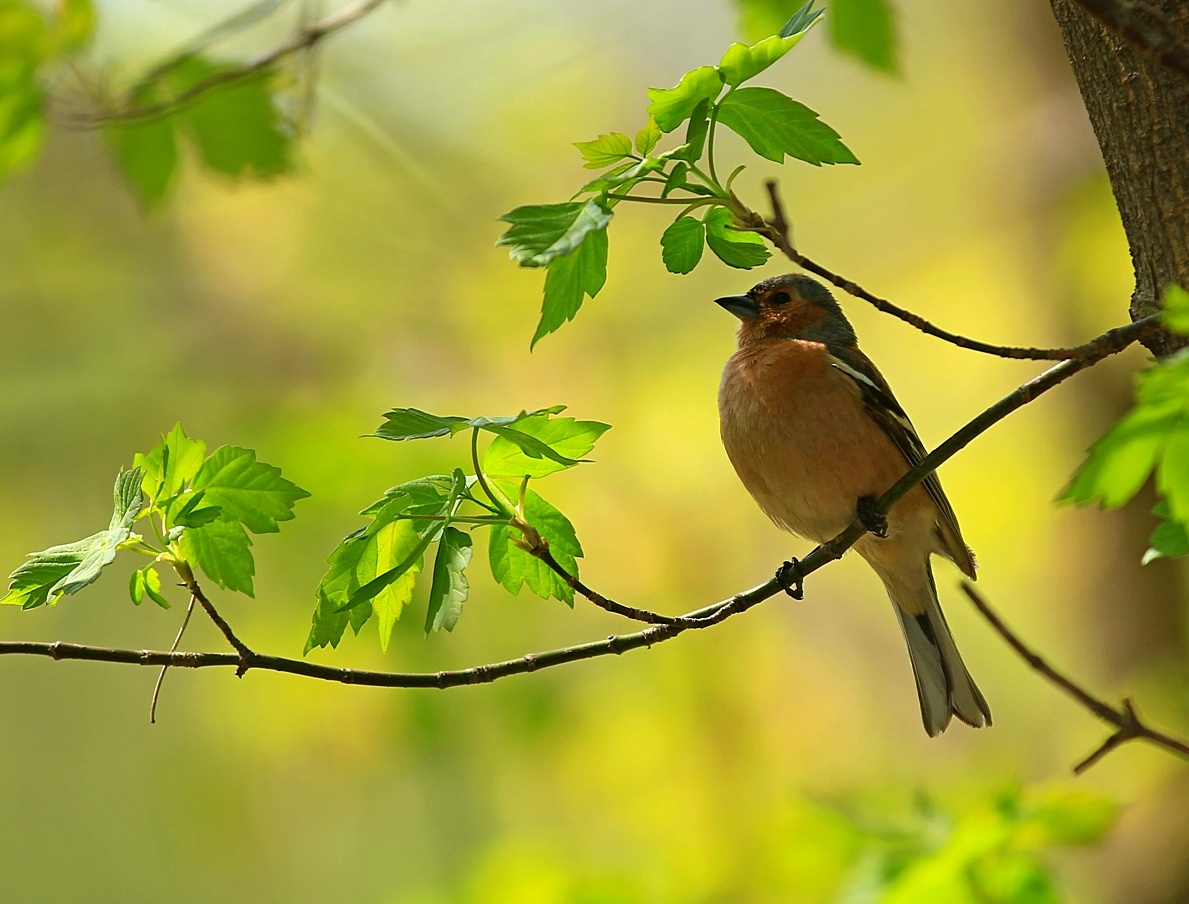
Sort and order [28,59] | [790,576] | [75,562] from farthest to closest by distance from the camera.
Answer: [28,59]
[790,576]
[75,562]

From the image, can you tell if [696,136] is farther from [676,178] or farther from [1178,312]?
[1178,312]

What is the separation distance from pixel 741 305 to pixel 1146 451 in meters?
2.74

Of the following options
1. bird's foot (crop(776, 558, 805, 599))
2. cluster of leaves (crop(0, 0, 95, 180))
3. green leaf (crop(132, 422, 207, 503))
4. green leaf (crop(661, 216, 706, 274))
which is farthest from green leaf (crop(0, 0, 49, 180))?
bird's foot (crop(776, 558, 805, 599))

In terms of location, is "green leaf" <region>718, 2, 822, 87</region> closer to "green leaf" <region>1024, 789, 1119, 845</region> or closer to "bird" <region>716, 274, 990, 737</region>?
"bird" <region>716, 274, 990, 737</region>

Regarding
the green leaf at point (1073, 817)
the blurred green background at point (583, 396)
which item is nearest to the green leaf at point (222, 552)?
the green leaf at point (1073, 817)

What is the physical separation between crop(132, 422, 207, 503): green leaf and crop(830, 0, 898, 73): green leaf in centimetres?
198

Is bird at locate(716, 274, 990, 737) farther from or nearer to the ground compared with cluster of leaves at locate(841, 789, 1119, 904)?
farther from the ground

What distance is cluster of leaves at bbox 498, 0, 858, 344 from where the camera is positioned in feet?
5.78

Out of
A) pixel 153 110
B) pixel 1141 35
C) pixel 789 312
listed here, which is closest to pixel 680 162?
pixel 1141 35

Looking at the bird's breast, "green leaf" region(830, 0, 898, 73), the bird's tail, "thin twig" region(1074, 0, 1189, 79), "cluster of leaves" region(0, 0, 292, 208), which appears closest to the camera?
"thin twig" region(1074, 0, 1189, 79)

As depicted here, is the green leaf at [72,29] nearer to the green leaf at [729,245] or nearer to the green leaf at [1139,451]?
the green leaf at [729,245]

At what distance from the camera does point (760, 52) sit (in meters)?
A: 1.79

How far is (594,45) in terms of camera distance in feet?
27.0

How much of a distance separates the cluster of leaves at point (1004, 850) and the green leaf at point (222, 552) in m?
2.14
